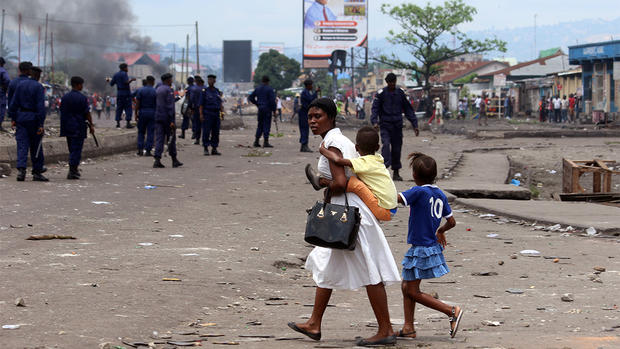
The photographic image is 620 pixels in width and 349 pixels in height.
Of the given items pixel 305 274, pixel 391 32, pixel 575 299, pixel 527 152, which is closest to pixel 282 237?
pixel 305 274

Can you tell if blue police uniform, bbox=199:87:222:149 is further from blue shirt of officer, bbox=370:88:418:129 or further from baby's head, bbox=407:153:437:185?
baby's head, bbox=407:153:437:185

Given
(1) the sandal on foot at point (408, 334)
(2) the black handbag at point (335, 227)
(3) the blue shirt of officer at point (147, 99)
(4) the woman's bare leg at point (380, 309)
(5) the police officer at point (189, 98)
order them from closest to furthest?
(2) the black handbag at point (335, 227), (4) the woman's bare leg at point (380, 309), (1) the sandal on foot at point (408, 334), (3) the blue shirt of officer at point (147, 99), (5) the police officer at point (189, 98)

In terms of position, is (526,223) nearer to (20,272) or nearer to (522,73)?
(20,272)

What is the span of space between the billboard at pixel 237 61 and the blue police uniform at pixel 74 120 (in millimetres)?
148331

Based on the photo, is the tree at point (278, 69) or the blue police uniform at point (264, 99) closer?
the blue police uniform at point (264, 99)

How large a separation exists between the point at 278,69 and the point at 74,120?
91.9 meters

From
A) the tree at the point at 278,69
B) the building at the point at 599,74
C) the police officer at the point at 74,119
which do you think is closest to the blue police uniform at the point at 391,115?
the police officer at the point at 74,119

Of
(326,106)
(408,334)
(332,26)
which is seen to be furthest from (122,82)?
(332,26)

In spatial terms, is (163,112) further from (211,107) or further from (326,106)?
(326,106)

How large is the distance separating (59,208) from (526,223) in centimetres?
542

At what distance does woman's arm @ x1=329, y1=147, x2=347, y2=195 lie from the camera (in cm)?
468

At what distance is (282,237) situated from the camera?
28.0 feet

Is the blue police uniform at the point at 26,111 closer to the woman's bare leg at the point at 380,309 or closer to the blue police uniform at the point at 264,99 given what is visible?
the blue police uniform at the point at 264,99

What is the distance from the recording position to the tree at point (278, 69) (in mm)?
103562
